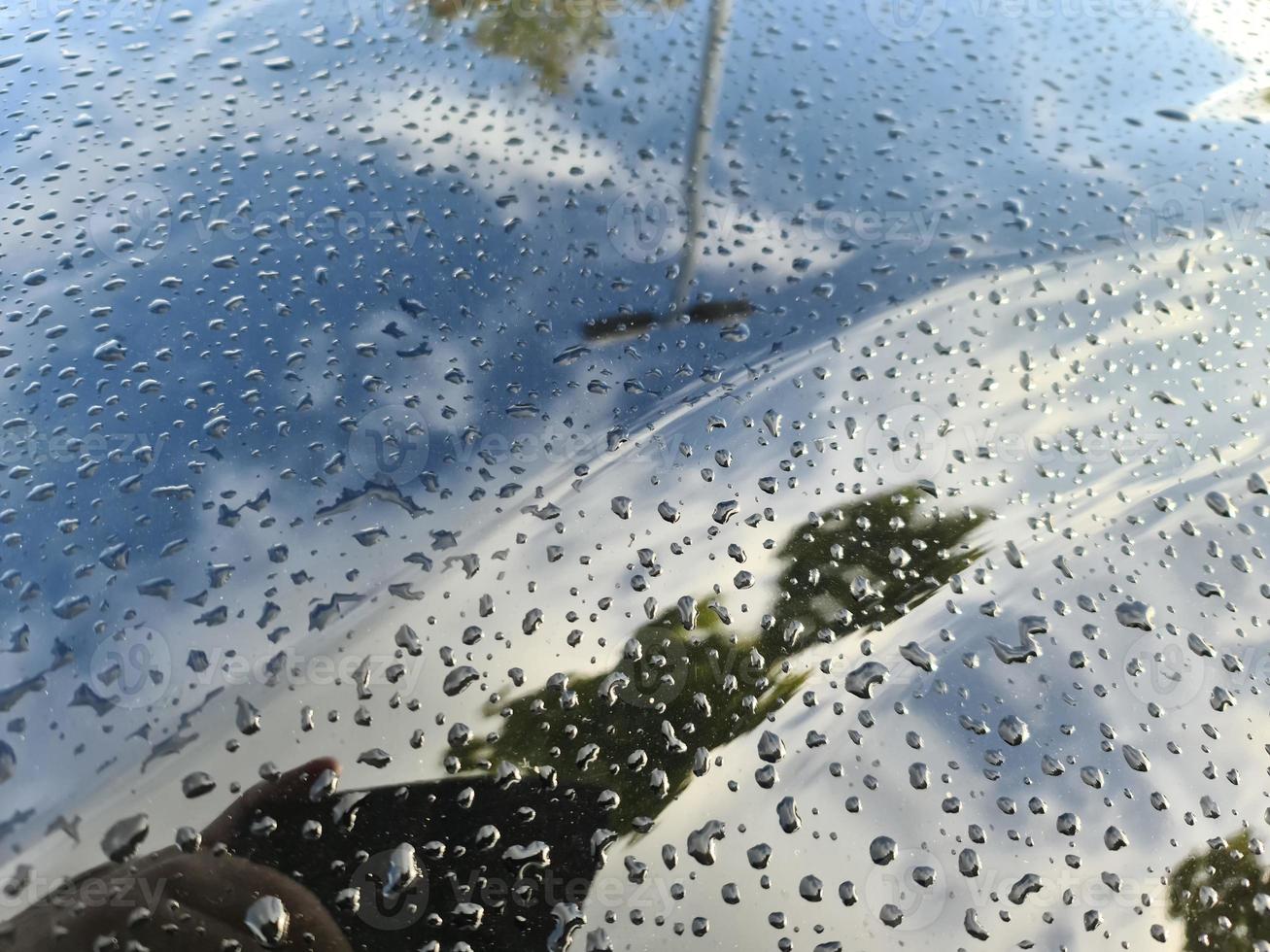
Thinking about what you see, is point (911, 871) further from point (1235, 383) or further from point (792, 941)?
point (1235, 383)

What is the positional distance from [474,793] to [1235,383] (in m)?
0.96

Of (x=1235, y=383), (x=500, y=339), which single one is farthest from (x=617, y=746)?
(x=1235, y=383)

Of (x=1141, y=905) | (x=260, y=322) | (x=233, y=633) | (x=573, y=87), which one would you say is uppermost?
(x=573, y=87)

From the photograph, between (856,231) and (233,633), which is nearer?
(233,633)

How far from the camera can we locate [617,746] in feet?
2.39

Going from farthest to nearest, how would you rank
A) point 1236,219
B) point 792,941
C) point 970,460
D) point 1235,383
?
point 1236,219, point 1235,383, point 970,460, point 792,941

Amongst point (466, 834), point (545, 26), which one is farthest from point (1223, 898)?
point (545, 26)

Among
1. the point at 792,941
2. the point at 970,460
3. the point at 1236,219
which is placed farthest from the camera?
the point at 1236,219

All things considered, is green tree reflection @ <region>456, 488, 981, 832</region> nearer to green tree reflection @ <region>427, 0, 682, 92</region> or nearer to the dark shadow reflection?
the dark shadow reflection

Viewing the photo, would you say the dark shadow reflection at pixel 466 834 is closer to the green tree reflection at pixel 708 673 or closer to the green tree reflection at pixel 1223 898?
the green tree reflection at pixel 708 673

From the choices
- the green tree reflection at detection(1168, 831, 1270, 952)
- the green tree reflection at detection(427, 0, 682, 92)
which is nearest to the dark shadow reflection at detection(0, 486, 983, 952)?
the green tree reflection at detection(1168, 831, 1270, 952)

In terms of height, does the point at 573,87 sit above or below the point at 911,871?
above

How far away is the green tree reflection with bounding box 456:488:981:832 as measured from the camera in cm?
72

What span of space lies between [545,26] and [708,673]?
3.31 feet
